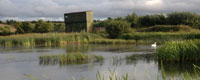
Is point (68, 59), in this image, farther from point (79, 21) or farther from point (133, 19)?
point (133, 19)

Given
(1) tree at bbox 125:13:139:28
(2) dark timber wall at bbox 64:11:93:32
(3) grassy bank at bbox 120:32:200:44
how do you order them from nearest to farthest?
(3) grassy bank at bbox 120:32:200:44
(1) tree at bbox 125:13:139:28
(2) dark timber wall at bbox 64:11:93:32

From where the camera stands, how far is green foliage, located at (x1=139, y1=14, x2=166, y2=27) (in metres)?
35.2

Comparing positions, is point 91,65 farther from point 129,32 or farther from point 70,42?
point 129,32

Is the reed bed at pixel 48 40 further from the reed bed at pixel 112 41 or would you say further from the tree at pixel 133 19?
the tree at pixel 133 19

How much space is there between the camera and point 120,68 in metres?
Result: 10.5

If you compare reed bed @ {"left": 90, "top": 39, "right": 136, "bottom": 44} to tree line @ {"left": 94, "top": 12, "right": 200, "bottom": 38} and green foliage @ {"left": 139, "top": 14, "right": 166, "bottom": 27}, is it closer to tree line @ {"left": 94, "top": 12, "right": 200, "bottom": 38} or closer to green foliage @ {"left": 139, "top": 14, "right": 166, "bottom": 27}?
tree line @ {"left": 94, "top": 12, "right": 200, "bottom": 38}

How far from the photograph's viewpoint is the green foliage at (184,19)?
3195cm

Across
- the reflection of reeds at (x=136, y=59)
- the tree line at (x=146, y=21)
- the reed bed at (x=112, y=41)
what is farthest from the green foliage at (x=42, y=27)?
the reflection of reeds at (x=136, y=59)

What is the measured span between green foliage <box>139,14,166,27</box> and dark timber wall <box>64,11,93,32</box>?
7818 millimetres

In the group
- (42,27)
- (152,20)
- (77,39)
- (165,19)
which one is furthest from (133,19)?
(42,27)

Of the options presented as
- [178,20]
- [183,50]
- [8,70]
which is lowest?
[8,70]

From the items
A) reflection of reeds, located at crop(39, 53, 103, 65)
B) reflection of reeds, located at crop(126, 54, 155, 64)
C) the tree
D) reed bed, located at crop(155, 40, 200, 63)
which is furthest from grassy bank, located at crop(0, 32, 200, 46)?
reed bed, located at crop(155, 40, 200, 63)

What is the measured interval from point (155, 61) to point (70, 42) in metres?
15.3

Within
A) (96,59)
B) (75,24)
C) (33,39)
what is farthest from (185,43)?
(75,24)
